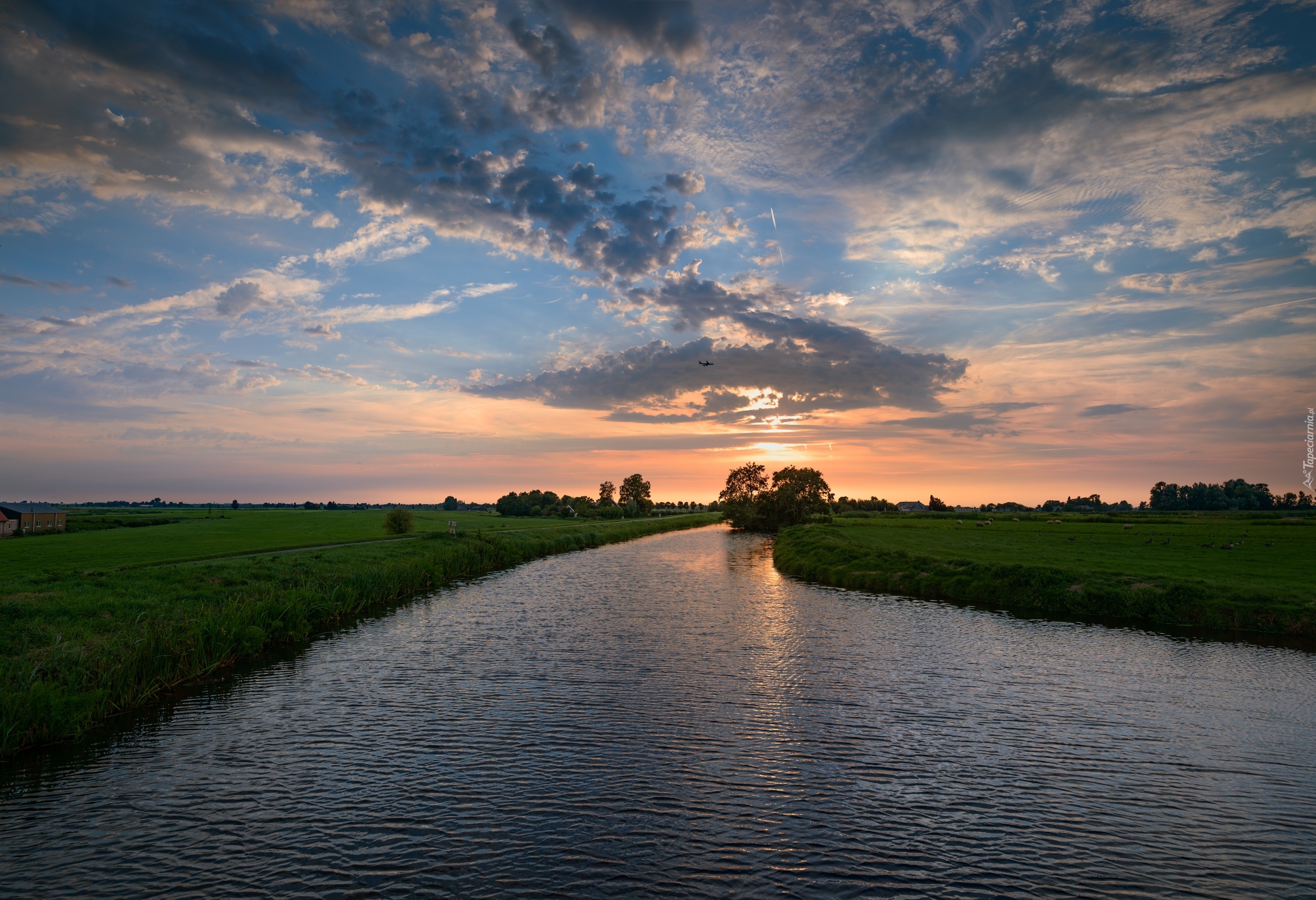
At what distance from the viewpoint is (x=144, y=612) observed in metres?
21.7

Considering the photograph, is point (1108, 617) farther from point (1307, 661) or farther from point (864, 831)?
point (864, 831)

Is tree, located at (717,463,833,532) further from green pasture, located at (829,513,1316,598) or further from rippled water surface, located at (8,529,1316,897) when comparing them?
rippled water surface, located at (8,529,1316,897)

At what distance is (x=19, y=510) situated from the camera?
8525 cm

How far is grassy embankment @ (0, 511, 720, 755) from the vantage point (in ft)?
51.1

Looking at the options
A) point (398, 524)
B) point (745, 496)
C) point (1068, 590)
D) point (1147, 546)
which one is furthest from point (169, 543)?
point (745, 496)

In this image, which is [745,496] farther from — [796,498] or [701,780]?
[701,780]

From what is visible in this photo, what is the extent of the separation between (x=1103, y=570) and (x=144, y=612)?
166 feet

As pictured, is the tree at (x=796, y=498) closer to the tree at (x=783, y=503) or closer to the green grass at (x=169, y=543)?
the tree at (x=783, y=503)

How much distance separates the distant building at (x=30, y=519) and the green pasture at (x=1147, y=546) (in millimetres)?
107025

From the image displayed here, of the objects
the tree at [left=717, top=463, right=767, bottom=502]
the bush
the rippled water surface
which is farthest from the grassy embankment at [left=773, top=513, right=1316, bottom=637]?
the tree at [left=717, top=463, right=767, bottom=502]

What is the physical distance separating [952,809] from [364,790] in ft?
39.2

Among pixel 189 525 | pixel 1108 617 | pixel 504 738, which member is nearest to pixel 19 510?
pixel 189 525

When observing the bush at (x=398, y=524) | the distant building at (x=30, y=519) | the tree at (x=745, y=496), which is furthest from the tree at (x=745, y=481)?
the distant building at (x=30, y=519)

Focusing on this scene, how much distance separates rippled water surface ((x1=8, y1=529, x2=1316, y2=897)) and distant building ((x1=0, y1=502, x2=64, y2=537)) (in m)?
91.0
